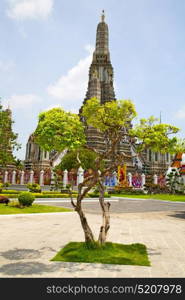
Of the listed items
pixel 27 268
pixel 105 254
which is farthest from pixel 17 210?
pixel 27 268

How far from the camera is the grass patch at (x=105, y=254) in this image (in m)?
7.12

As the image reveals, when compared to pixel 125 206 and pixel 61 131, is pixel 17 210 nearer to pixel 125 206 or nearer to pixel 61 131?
pixel 61 131

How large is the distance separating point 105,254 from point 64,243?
231 cm

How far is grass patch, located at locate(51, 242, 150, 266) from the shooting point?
280 inches

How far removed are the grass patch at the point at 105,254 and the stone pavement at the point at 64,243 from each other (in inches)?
10.7

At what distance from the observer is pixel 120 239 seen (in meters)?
10.4

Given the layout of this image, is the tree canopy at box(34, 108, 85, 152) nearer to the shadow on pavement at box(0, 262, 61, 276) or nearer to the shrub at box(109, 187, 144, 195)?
the shadow on pavement at box(0, 262, 61, 276)

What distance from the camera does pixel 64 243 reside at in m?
9.44

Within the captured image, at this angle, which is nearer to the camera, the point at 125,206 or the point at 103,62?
the point at 125,206

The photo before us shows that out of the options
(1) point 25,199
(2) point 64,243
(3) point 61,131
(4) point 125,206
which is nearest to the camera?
(2) point 64,243

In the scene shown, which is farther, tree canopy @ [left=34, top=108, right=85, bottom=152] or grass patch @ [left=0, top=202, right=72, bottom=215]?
grass patch @ [left=0, top=202, right=72, bottom=215]

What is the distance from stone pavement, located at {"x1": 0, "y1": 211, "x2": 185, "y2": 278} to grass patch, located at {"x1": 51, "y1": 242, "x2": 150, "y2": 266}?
273 millimetres

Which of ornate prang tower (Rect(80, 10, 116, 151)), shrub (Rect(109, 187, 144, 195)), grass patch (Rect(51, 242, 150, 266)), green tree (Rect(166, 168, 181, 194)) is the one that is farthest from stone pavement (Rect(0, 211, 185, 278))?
ornate prang tower (Rect(80, 10, 116, 151))

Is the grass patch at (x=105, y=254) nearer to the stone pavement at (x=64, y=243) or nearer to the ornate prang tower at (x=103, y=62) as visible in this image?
the stone pavement at (x=64, y=243)
